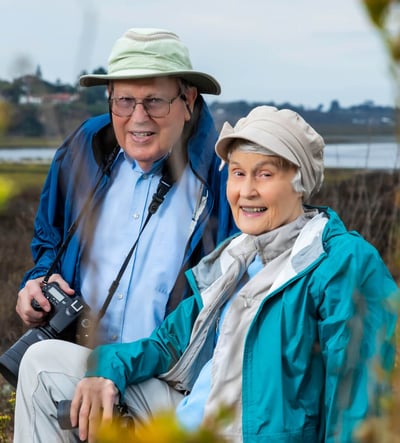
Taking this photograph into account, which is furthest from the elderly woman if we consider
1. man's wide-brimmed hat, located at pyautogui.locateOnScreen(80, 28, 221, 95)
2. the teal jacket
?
man's wide-brimmed hat, located at pyautogui.locateOnScreen(80, 28, 221, 95)

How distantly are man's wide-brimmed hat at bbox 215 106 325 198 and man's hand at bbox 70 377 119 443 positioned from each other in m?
0.79

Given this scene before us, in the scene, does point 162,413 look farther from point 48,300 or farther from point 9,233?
point 9,233

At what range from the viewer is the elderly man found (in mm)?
3369

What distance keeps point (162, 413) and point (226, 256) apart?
2.18 meters

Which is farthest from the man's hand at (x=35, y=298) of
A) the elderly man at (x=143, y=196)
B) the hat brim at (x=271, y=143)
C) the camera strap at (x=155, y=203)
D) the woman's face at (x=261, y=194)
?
the hat brim at (x=271, y=143)

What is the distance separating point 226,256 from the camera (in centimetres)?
297

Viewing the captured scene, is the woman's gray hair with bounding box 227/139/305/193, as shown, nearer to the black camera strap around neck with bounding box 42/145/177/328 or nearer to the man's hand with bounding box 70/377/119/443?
the black camera strap around neck with bounding box 42/145/177/328

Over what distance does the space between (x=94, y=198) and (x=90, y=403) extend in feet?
2.99

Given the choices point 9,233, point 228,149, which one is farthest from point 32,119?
point 9,233

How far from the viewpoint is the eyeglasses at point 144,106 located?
3469 mm

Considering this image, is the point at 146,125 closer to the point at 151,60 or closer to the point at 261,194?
the point at 151,60

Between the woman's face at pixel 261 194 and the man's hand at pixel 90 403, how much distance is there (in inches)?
24.7

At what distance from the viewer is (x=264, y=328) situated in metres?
2.63

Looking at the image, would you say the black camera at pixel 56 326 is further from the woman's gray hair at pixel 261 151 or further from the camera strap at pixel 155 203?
the woman's gray hair at pixel 261 151
